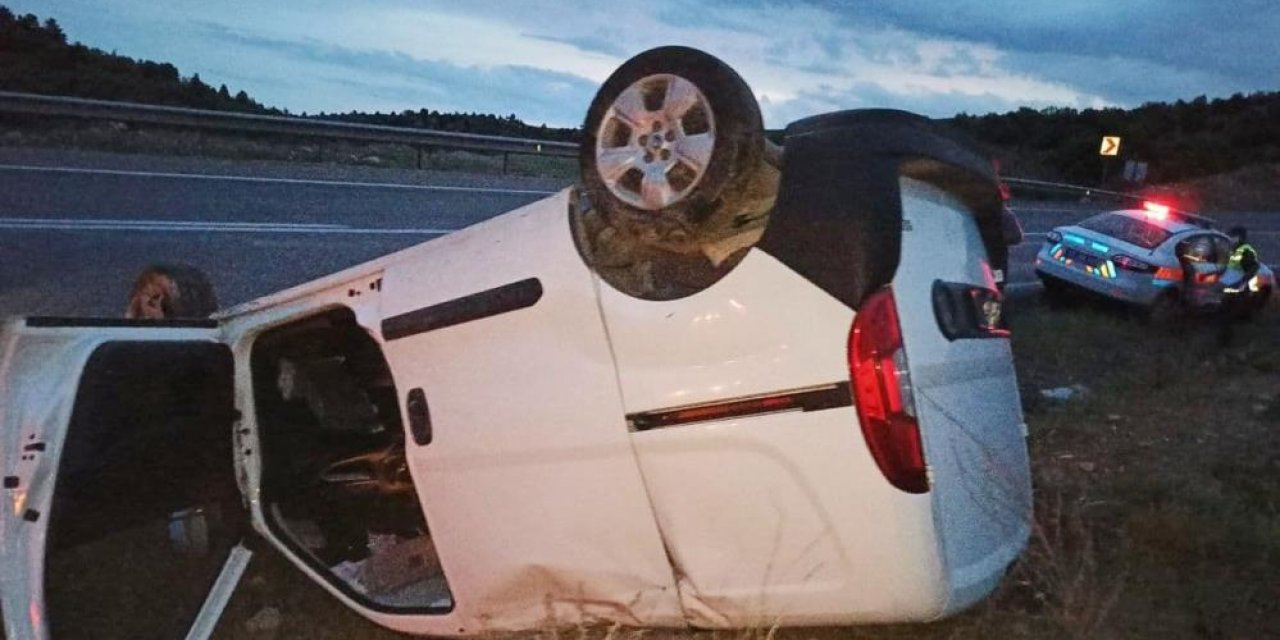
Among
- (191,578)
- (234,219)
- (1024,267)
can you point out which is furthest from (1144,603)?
(1024,267)

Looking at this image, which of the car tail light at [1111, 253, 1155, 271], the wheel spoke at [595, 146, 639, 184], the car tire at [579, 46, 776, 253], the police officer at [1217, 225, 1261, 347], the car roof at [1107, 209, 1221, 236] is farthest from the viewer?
the car roof at [1107, 209, 1221, 236]

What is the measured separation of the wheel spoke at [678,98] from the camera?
3.14 metres

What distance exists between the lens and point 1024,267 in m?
17.7

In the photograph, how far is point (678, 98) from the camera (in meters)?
3.17

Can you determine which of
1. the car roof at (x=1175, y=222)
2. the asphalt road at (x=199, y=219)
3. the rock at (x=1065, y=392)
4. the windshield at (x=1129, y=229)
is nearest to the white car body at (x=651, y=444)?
the asphalt road at (x=199, y=219)

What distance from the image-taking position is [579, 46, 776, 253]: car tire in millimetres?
3057

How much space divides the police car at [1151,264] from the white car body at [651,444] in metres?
10.6

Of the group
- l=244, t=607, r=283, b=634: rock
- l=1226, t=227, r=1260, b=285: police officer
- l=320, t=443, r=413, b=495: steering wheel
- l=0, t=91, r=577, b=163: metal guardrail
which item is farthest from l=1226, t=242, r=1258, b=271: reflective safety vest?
l=244, t=607, r=283, b=634: rock

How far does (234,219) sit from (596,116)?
27.3 ft

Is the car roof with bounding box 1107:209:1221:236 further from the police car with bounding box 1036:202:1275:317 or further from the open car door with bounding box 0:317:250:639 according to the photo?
the open car door with bounding box 0:317:250:639

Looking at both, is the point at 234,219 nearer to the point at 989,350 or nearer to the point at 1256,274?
the point at 989,350

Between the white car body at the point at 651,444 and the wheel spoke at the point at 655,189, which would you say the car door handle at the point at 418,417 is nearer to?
the white car body at the point at 651,444

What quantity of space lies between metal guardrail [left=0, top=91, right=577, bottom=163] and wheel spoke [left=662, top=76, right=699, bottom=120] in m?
12.0

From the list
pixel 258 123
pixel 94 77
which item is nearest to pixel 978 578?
pixel 258 123
